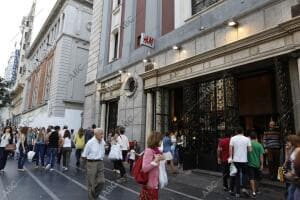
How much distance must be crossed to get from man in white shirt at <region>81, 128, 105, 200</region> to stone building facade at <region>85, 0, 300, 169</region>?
5.43 metres

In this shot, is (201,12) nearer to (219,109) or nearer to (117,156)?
(219,109)

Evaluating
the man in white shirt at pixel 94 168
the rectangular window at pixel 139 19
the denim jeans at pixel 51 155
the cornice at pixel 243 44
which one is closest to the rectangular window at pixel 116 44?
the rectangular window at pixel 139 19

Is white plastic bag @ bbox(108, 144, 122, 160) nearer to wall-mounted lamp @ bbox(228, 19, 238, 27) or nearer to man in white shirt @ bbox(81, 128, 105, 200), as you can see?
man in white shirt @ bbox(81, 128, 105, 200)

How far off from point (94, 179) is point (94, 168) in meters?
0.23

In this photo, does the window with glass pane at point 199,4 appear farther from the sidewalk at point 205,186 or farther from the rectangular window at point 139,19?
the sidewalk at point 205,186

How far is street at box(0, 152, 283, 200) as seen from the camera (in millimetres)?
6991

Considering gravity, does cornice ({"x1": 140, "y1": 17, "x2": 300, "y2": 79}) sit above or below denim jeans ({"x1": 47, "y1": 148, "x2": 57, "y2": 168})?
above

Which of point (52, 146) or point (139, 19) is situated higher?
point (139, 19)

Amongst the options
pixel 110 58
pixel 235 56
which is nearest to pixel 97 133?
pixel 235 56

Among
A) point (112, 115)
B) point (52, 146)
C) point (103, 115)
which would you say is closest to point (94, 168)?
point (52, 146)

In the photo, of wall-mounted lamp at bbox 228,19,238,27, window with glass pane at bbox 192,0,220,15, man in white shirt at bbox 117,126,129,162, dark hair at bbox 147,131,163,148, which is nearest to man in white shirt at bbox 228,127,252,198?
dark hair at bbox 147,131,163,148

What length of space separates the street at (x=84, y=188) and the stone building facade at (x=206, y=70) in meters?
1.91

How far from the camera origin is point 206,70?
10945 millimetres

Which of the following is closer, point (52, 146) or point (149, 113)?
point (52, 146)
